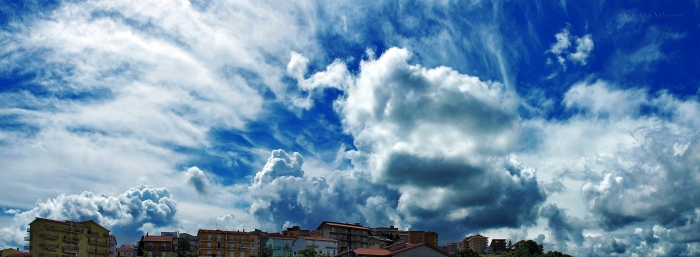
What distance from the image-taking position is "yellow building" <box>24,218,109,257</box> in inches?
4975

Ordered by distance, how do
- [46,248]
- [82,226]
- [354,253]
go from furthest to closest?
[82,226]
[46,248]
[354,253]

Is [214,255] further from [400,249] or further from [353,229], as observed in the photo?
[400,249]

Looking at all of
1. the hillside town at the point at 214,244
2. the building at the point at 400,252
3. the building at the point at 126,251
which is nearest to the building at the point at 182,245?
the hillside town at the point at 214,244

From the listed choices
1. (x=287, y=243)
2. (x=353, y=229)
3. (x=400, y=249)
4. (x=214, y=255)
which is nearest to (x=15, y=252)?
(x=214, y=255)

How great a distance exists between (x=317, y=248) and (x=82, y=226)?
2321 inches

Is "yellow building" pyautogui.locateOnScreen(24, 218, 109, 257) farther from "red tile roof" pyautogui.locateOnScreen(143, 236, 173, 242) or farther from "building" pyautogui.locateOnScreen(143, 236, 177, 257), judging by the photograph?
"red tile roof" pyautogui.locateOnScreen(143, 236, 173, 242)

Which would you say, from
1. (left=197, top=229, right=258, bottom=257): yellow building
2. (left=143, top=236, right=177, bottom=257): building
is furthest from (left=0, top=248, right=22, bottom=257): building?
(left=197, top=229, right=258, bottom=257): yellow building

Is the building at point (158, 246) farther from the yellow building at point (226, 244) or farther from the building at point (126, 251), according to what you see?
the yellow building at point (226, 244)

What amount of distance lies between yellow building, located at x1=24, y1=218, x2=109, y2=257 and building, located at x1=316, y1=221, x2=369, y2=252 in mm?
58605

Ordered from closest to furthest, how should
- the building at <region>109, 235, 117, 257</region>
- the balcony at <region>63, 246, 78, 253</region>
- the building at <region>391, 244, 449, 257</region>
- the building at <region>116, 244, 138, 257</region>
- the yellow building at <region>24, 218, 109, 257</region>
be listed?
the building at <region>391, 244, 449, 257</region> → the yellow building at <region>24, 218, 109, 257</region> → the balcony at <region>63, 246, 78, 253</region> → the building at <region>109, 235, 117, 257</region> → the building at <region>116, 244, 138, 257</region>

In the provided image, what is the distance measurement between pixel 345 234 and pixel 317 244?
62.1ft

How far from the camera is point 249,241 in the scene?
152 m

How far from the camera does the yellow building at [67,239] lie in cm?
12638

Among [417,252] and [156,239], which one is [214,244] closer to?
[156,239]
